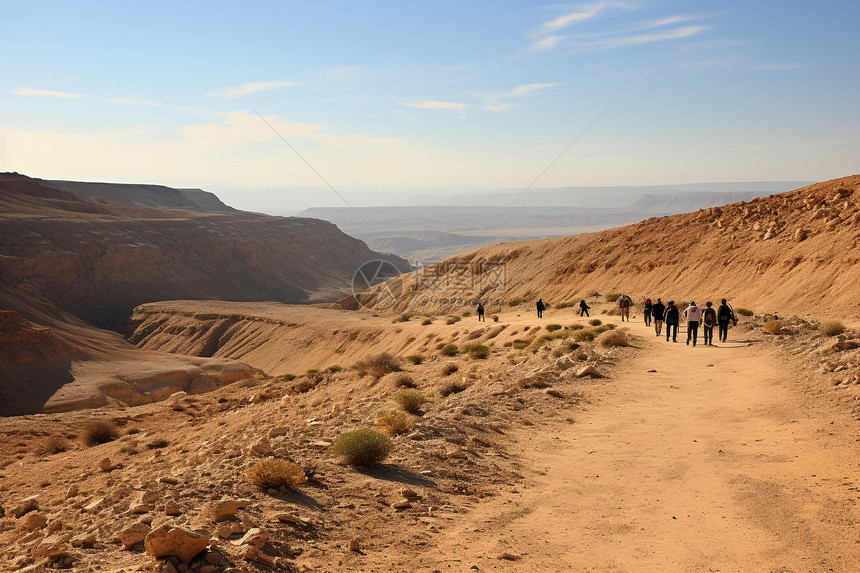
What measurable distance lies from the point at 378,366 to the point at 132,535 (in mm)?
13943

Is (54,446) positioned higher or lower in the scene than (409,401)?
lower

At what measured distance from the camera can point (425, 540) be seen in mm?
6070

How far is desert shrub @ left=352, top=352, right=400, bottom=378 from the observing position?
19006 millimetres

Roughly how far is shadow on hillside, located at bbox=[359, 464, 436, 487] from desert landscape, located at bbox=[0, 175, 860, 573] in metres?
0.05

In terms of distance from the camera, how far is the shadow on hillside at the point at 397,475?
7.74 m

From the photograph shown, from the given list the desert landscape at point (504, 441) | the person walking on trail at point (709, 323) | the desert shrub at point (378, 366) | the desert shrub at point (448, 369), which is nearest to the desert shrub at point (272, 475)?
the desert landscape at point (504, 441)

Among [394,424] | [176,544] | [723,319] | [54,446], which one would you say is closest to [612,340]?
[723,319]

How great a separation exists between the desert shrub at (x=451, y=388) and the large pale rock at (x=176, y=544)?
9.35 metres

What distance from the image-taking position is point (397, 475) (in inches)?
314

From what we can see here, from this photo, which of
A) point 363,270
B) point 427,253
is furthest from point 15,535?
point 427,253

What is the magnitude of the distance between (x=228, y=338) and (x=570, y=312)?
102 feet

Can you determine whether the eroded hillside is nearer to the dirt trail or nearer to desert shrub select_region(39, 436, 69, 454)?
the dirt trail

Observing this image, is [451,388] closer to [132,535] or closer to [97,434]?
[132,535]

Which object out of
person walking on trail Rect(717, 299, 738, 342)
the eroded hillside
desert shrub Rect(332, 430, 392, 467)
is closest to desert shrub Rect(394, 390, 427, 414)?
desert shrub Rect(332, 430, 392, 467)
